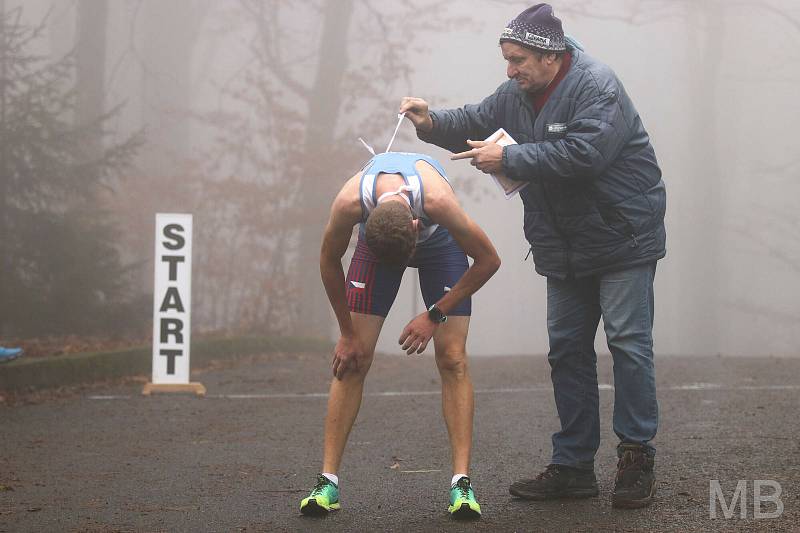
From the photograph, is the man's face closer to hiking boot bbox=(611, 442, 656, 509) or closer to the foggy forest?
hiking boot bbox=(611, 442, 656, 509)

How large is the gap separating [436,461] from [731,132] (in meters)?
21.4

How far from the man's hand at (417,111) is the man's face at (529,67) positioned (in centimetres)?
47

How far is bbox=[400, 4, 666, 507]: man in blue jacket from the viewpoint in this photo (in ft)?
17.0

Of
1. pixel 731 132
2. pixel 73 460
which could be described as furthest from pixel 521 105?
pixel 731 132

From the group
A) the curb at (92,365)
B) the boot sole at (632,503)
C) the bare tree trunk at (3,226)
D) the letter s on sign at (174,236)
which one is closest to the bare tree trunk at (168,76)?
the bare tree trunk at (3,226)

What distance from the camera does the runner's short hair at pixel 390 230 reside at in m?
4.76

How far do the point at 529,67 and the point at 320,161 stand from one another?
15002mm

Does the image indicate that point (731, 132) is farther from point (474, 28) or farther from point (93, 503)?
point (93, 503)

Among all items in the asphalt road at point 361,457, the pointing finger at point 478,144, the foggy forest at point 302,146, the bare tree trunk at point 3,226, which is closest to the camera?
the asphalt road at point 361,457

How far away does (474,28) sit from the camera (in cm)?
2258

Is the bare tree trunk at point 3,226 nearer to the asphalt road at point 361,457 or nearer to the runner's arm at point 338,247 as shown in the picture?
the asphalt road at point 361,457

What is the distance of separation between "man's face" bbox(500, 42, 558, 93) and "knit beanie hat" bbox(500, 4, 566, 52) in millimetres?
32

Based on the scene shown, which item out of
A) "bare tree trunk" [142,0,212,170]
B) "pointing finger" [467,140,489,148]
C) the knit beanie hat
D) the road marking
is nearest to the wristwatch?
"pointing finger" [467,140,489,148]

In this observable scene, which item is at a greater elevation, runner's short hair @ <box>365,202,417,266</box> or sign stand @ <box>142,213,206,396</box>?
runner's short hair @ <box>365,202,417,266</box>
